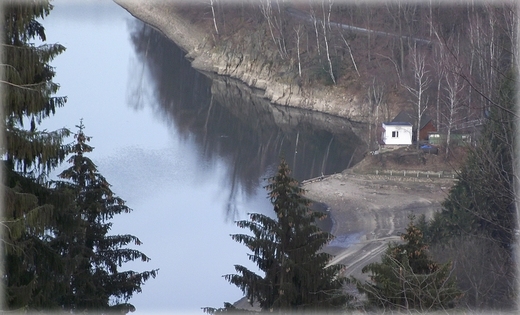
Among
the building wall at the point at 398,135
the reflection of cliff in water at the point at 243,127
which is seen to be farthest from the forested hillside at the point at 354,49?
the reflection of cliff in water at the point at 243,127

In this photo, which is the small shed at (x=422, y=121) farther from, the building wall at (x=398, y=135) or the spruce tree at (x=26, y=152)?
the spruce tree at (x=26, y=152)

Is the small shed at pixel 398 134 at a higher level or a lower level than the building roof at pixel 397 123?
lower

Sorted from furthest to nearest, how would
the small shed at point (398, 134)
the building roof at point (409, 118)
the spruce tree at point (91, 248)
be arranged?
the building roof at point (409, 118) < the small shed at point (398, 134) < the spruce tree at point (91, 248)

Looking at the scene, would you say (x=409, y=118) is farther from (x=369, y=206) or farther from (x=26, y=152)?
(x=26, y=152)

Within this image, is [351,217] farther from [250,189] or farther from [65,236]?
[65,236]

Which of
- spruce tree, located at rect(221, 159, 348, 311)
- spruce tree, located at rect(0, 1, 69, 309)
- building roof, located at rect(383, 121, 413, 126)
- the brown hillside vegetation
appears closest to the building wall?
building roof, located at rect(383, 121, 413, 126)

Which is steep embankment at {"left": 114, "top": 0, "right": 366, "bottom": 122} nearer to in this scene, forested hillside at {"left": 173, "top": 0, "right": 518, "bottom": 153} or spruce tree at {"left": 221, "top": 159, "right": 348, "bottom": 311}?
forested hillside at {"left": 173, "top": 0, "right": 518, "bottom": 153}

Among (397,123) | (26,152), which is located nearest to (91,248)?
(26,152)
